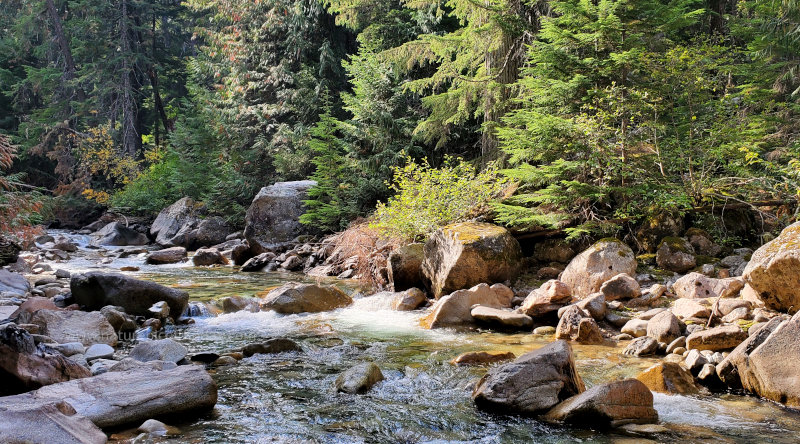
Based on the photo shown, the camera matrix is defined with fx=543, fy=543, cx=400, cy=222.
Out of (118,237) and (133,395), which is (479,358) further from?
(118,237)

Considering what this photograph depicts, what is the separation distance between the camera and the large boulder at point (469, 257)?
8.39 metres

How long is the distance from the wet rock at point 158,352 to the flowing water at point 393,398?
1.54 feet

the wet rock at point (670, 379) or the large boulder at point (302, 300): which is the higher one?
the wet rock at point (670, 379)

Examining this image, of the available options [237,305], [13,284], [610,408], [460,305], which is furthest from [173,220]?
[610,408]

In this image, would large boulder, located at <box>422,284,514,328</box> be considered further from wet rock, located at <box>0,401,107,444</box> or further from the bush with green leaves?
wet rock, located at <box>0,401,107,444</box>

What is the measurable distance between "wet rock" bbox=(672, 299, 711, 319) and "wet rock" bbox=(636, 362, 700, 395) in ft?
5.51

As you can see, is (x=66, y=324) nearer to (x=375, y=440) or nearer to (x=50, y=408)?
(x=50, y=408)

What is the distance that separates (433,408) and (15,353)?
10.3ft

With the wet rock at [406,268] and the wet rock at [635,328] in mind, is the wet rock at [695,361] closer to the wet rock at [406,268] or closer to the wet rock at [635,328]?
the wet rock at [635,328]

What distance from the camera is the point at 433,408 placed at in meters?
4.20

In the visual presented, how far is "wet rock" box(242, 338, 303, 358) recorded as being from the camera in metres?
5.80

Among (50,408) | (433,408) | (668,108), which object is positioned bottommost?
(433,408)

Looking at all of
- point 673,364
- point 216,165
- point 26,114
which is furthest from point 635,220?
point 26,114

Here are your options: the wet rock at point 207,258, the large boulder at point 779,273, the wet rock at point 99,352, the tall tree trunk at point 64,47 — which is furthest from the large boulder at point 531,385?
the tall tree trunk at point 64,47
